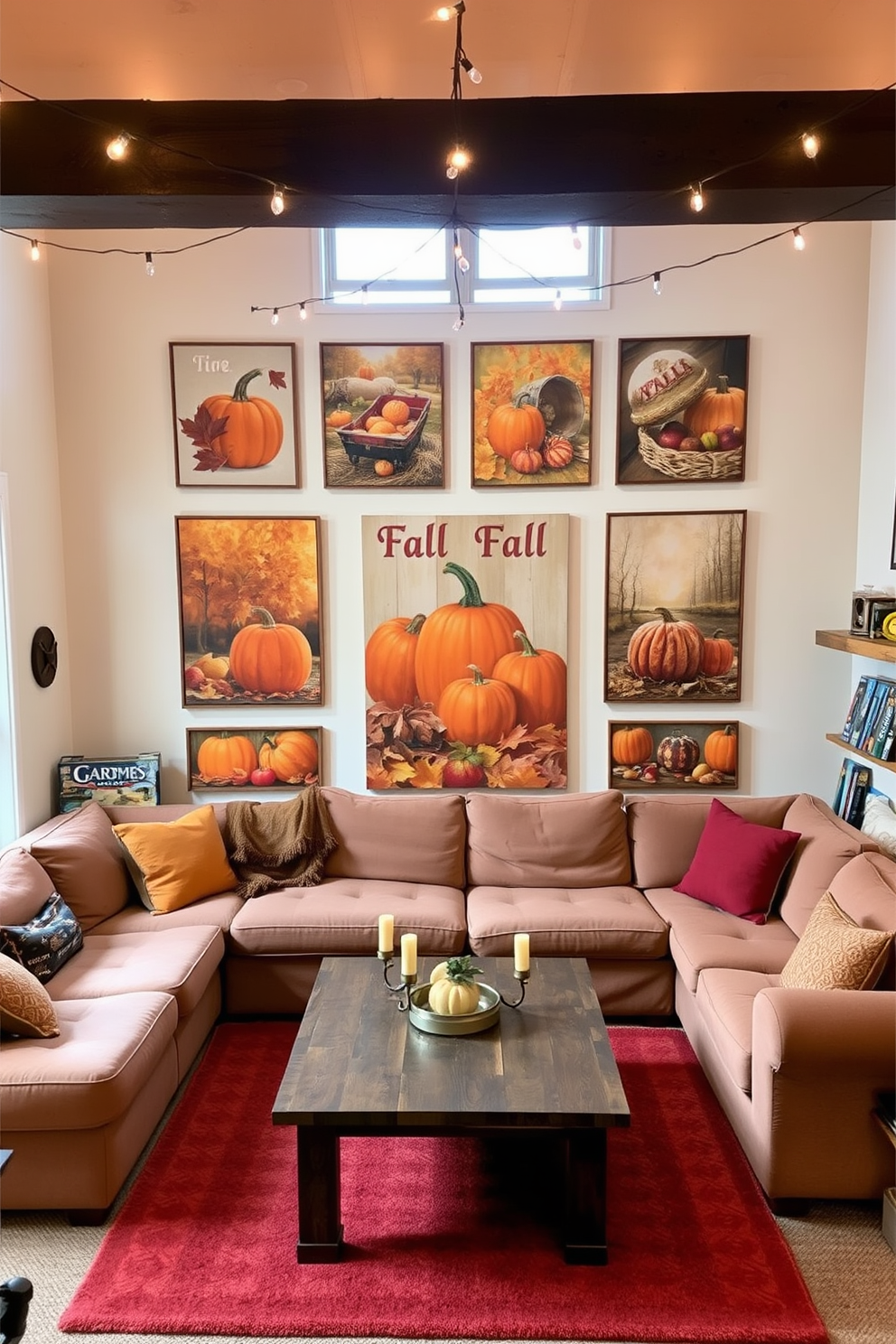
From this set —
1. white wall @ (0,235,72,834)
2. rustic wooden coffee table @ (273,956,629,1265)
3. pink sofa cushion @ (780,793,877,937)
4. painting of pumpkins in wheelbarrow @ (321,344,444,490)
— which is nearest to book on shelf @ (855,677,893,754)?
pink sofa cushion @ (780,793,877,937)

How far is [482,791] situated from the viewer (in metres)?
4.71

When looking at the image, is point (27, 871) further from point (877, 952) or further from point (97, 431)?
point (877, 952)

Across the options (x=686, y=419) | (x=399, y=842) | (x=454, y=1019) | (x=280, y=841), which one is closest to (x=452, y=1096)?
(x=454, y=1019)

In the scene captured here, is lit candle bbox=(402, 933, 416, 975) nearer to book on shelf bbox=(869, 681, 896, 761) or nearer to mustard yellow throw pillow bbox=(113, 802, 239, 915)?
mustard yellow throw pillow bbox=(113, 802, 239, 915)

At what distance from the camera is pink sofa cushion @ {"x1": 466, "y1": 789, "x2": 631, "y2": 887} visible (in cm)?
430

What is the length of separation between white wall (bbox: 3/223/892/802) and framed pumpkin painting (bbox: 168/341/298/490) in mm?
66

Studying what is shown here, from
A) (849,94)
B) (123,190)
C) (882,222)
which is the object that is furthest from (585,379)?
(123,190)

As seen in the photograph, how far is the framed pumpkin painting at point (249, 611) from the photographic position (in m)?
4.59

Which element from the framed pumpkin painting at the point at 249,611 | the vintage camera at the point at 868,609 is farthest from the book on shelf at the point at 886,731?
the framed pumpkin painting at the point at 249,611

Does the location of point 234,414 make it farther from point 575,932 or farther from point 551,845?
point 575,932

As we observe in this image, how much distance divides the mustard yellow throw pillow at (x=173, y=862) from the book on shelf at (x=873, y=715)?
2.78 meters

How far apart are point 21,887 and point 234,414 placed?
231cm

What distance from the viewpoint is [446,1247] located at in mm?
2588

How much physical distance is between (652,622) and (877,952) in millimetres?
2044
